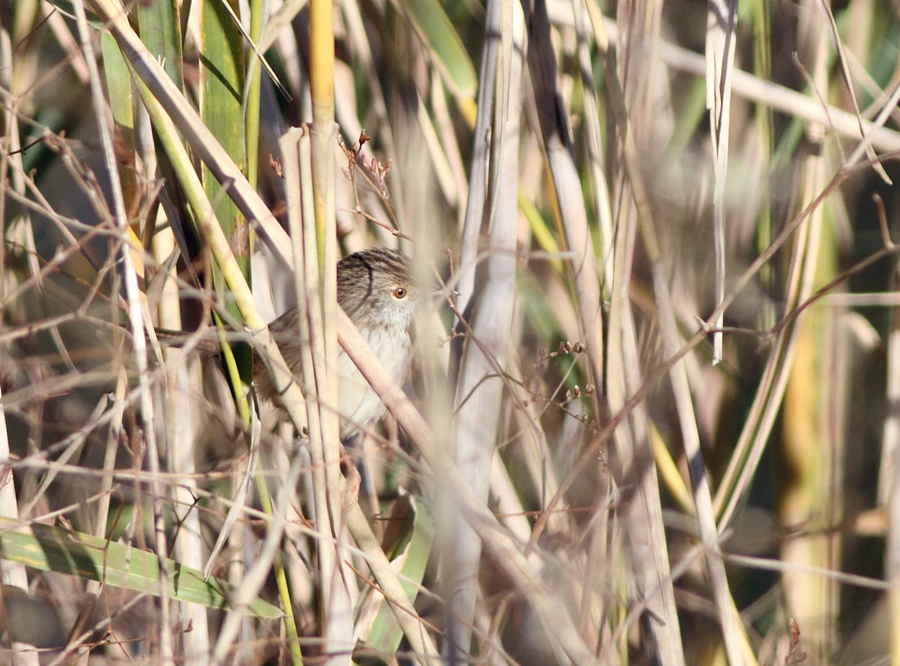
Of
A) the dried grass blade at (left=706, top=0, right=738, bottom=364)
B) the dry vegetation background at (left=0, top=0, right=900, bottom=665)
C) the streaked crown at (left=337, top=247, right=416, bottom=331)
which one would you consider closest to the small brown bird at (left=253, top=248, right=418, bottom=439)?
the streaked crown at (left=337, top=247, right=416, bottom=331)

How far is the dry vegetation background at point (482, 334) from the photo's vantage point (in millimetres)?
1287

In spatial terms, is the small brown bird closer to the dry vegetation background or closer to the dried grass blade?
the dry vegetation background

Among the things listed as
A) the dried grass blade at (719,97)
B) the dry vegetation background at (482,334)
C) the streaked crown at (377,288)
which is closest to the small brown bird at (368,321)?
the streaked crown at (377,288)

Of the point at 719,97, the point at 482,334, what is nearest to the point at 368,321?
the point at 482,334

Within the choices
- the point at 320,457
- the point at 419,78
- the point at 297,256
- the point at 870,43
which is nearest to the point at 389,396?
the point at 320,457

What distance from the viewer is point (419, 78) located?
184 centimetres

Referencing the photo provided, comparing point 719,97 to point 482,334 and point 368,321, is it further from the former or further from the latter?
point 368,321

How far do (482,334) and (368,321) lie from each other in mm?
996

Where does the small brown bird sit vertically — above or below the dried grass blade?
below

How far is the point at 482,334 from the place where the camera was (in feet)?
4.74

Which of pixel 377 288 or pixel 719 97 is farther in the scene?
pixel 377 288

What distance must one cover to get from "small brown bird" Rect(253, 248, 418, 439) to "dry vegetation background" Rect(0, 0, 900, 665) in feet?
0.45

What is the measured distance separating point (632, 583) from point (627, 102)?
0.86 meters

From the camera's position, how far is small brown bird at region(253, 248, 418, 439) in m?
2.13
